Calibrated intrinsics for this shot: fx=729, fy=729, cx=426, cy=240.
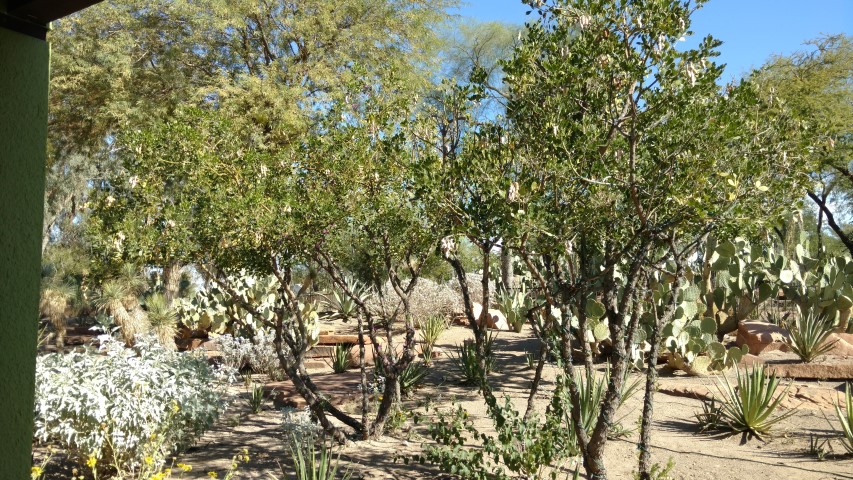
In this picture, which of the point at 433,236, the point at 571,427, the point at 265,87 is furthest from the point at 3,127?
the point at 265,87

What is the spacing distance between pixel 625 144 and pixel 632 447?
3.23 m

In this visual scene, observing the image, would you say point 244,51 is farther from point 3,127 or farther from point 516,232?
point 3,127

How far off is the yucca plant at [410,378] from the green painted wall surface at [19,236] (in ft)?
22.5

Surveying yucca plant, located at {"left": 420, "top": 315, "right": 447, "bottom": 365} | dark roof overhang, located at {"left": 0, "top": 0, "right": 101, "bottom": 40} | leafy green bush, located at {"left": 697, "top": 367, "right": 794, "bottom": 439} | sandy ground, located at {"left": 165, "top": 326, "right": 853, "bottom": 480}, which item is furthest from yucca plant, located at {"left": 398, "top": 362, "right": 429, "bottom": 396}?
dark roof overhang, located at {"left": 0, "top": 0, "right": 101, "bottom": 40}

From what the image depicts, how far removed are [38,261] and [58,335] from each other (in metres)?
16.4

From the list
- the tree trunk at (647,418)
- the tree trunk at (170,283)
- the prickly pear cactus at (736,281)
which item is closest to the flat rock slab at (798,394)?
the prickly pear cactus at (736,281)

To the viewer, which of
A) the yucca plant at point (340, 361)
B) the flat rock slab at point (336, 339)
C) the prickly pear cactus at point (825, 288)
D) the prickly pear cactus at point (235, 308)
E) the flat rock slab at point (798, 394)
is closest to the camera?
the flat rock slab at point (798, 394)

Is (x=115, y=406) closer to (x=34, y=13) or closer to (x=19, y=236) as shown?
(x=19, y=236)

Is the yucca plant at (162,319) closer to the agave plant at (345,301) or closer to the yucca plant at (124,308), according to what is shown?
the yucca plant at (124,308)

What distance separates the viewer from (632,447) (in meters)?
6.92

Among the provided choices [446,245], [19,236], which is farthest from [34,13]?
[446,245]

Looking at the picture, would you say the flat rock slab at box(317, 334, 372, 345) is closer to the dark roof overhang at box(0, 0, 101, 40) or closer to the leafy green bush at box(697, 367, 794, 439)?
the leafy green bush at box(697, 367, 794, 439)

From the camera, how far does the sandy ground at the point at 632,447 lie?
19.9ft

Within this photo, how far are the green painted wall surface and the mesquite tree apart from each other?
8.64ft
